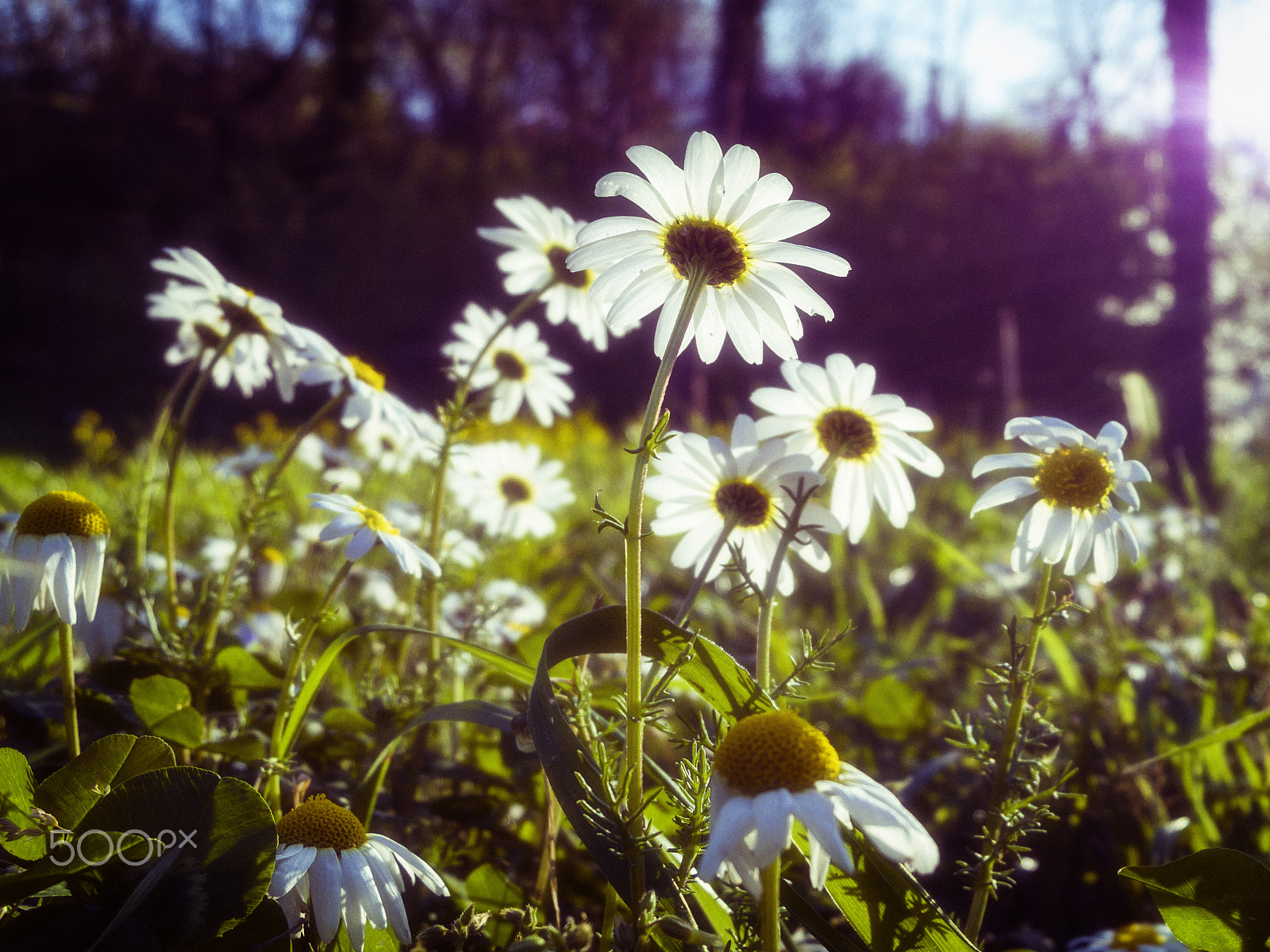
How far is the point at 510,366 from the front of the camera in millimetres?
1343

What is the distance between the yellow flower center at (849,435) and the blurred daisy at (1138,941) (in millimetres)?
597

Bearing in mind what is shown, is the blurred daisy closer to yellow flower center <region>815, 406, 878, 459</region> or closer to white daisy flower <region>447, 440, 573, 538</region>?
yellow flower center <region>815, 406, 878, 459</region>

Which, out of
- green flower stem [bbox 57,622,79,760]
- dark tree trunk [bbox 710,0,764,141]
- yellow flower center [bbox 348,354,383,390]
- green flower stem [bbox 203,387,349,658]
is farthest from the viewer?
dark tree trunk [bbox 710,0,764,141]

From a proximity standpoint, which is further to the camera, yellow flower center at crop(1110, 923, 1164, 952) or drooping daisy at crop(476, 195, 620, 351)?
drooping daisy at crop(476, 195, 620, 351)

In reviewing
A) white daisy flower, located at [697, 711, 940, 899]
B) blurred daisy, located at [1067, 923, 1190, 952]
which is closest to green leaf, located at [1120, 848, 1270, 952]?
blurred daisy, located at [1067, 923, 1190, 952]

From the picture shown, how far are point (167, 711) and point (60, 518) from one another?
276 millimetres

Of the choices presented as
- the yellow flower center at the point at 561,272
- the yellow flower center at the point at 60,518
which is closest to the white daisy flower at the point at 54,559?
A: the yellow flower center at the point at 60,518

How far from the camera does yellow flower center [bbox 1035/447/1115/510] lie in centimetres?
79

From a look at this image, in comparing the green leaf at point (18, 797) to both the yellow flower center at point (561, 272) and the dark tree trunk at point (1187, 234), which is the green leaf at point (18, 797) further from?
the dark tree trunk at point (1187, 234)

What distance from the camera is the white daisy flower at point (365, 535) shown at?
0.81 metres

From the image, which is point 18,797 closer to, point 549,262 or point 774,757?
point 774,757

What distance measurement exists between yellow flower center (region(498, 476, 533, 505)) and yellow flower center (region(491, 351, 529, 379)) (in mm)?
309

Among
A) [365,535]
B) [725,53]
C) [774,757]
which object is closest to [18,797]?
[365,535]

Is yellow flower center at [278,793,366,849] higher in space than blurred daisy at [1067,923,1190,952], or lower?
higher
